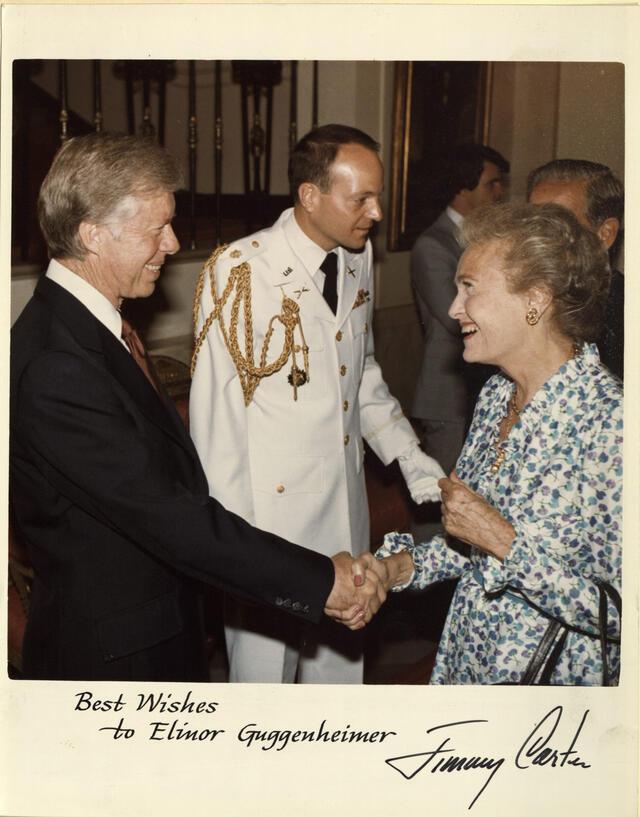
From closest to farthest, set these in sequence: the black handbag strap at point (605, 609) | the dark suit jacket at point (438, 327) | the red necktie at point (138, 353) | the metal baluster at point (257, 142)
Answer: the black handbag strap at point (605, 609) → the red necktie at point (138, 353) → the dark suit jacket at point (438, 327) → the metal baluster at point (257, 142)

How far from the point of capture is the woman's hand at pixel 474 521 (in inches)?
83.6

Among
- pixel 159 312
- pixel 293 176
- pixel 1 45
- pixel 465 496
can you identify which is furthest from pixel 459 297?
pixel 159 312

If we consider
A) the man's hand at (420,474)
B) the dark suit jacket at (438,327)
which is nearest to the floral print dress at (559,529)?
the man's hand at (420,474)

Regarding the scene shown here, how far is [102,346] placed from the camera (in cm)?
212

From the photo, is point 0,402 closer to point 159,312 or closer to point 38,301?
point 38,301

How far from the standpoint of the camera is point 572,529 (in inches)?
81.1

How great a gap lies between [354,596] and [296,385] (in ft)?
2.32

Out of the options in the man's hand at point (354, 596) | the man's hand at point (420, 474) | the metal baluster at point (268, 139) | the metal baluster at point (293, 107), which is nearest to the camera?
the man's hand at point (354, 596)

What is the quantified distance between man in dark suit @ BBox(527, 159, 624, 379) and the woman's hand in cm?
41

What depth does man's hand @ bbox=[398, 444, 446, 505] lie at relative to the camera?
116 inches

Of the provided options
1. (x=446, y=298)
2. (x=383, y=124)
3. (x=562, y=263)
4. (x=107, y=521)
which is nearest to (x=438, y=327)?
(x=446, y=298)

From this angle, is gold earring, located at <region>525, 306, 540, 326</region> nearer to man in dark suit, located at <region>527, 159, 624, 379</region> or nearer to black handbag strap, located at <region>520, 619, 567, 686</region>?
man in dark suit, located at <region>527, 159, 624, 379</region>

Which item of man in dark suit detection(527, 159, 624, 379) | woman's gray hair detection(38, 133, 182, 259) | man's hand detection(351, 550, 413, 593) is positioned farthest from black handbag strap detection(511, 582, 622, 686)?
woman's gray hair detection(38, 133, 182, 259)

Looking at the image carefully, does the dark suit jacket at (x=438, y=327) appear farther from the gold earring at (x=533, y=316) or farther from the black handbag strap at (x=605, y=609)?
the black handbag strap at (x=605, y=609)
